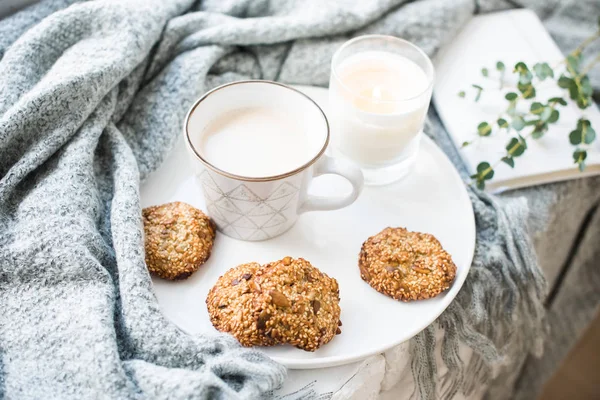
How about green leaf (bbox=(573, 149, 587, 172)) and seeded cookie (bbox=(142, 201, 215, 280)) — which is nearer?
seeded cookie (bbox=(142, 201, 215, 280))

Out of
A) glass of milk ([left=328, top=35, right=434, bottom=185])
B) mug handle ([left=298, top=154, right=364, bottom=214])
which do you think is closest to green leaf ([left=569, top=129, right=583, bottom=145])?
glass of milk ([left=328, top=35, right=434, bottom=185])

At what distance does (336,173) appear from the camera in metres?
0.65

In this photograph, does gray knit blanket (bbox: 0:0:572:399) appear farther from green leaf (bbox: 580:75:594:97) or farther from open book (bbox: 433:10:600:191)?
green leaf (bbox: 580:75:594:97)

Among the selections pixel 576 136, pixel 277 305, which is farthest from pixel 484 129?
pixel 277 305

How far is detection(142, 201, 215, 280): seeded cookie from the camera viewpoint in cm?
62

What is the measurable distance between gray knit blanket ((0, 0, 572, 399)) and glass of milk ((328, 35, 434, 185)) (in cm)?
11

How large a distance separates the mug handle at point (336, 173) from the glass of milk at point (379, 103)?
0.26 feet

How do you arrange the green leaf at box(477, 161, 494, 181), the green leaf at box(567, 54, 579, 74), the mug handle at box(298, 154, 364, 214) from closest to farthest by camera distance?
the mug handle at box(298, 154, 364, 214) < the green leaf at box(477, 161, 494, 181) < the green leaf at box(567, 54, 579, 74)

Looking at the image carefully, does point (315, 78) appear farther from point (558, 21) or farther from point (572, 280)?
point (572, 280)

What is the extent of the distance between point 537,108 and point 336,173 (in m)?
0.36

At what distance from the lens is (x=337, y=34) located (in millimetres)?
900

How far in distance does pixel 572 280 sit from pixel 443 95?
50 centimetres

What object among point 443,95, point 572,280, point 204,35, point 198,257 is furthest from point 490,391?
point 204,35

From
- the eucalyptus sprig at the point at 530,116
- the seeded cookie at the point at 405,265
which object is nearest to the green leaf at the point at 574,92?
the eucalyptus sprig at the point at 530,116
